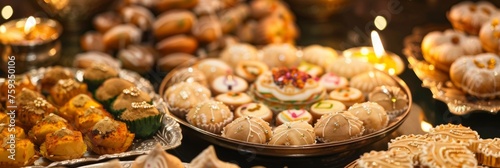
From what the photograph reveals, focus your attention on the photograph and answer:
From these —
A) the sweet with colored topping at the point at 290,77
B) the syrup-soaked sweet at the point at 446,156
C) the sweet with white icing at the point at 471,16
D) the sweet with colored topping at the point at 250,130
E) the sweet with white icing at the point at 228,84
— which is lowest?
the sweet with colored topping at the point at 250,130

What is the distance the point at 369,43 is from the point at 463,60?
0.85m

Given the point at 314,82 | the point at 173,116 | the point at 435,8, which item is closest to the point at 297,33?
the point at 435,8

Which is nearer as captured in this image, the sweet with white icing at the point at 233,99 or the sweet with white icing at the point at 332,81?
the sweet with white icing at the point at 233,99

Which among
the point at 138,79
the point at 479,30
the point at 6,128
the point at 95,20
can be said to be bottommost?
the point at 6,128

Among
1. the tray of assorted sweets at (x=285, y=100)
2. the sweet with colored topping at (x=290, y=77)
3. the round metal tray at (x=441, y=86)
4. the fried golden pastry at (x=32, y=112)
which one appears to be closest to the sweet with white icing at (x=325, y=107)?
the tray of assorted sweets at (x=285, y=100)

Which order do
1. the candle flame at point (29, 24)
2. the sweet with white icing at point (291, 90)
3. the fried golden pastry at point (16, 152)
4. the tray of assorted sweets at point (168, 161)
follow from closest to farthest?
the tray of assorted sweets at point (168, 161), the fried golden pastry at point (16, 152), the sweet with white icing at point (291, 90), the candle flame at point (29, 24)

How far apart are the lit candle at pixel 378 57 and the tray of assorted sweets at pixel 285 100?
0.13 meters

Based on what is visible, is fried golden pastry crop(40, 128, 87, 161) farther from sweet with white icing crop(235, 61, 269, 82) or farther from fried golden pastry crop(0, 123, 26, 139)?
sweet with white icing crop(235, 61, 269, 82)

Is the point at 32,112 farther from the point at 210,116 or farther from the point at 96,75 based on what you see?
the point at 210,116

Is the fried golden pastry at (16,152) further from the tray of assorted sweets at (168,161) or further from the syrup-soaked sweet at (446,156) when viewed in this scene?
the syrup-soaked sweet at (446,156)

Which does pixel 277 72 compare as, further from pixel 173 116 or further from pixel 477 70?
pixel 477 70

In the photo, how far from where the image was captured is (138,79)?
3047 mm

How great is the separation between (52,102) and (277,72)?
91 centimetres

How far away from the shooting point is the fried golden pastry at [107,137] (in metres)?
2.33
